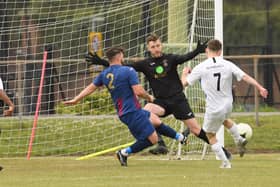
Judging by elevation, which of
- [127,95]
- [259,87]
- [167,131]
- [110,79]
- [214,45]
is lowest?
[167,131]

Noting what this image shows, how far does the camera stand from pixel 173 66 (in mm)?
14898

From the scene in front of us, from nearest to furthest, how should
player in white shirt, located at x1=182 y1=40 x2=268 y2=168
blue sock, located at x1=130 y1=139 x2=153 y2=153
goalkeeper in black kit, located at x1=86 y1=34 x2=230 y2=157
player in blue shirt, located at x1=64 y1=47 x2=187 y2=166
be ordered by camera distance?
player in blue shirt, located at x1=64 y1=47 x2=187 y2=166 → player in white shirt, located at x1=182 y1=40 x2=268 y2=168 → blue sock, located at x1=130 y1=139 x2=153 y2=153 → goalkeeper in black kit, located at x1=86 y1=34 x2=230 y2=157

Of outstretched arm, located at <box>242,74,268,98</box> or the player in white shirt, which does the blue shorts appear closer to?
the player in white shirt

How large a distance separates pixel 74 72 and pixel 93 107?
0.80 m

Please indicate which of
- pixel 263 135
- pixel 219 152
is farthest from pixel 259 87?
pixel 263 135

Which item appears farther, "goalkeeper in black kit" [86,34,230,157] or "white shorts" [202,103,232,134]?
"goalkeeper in black kit" [86,34,230,157]

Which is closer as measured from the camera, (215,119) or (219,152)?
(219,152)

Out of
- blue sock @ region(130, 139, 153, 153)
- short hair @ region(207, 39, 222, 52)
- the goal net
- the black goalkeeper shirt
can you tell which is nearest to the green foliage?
the goal net

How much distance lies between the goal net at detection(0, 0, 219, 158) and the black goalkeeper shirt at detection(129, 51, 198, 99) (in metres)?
2.16

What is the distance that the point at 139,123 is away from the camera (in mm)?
13914

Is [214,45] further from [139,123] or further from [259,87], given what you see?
[139,123]

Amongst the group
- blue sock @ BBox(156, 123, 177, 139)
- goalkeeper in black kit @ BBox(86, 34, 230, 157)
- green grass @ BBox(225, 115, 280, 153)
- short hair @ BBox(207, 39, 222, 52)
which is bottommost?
green grass @ BBox(225, 115, 280, 153)

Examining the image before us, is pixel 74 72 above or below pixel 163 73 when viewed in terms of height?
below

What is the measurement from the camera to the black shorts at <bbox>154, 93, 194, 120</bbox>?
15.0m
